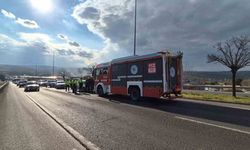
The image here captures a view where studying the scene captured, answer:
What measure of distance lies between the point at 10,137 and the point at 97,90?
59.1 ft

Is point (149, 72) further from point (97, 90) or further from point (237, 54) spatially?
point (237, 54)

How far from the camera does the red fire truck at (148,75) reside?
1798 cm

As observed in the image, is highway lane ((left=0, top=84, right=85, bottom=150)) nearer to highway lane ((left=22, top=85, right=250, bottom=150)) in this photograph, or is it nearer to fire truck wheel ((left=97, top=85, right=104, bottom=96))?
highway lane ((left=22, top=85, right=250, bottom=150))

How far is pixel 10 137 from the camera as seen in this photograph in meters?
8.28

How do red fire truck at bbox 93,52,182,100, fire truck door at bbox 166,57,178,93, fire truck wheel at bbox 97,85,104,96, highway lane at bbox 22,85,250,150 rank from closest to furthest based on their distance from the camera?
highway lane at bbox 22,85,250,150, red fire truck at bbox 93,52,182,100, fire truck door at bbox 166,57,178,93, fire truck wheel at bbox 97,85,104,96

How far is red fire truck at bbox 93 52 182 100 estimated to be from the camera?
708 inches

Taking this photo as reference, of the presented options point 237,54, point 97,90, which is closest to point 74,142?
point 97,90

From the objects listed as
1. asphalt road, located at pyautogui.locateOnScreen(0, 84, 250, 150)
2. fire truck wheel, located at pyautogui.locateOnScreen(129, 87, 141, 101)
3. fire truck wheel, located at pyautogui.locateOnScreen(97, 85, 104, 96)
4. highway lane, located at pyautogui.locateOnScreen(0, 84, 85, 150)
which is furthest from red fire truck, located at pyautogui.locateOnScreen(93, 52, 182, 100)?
highway lane, located at pyautogui.locateOnScreen(0, 84, 85, 150)

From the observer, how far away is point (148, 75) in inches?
742

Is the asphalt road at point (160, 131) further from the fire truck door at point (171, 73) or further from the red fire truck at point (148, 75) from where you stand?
the fire truck door at point (171, 73)

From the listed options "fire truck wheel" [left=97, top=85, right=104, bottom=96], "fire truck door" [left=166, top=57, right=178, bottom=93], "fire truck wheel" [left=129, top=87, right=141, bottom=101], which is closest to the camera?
"fire truck door" [left=166, top=57, right=178, bottom=93]

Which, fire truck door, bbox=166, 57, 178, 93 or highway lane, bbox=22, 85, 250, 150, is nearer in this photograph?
highway lane, bbox=22, 85, 250, 150

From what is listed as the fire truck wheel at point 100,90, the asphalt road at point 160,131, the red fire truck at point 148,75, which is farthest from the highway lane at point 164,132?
the fire truck wheel at point 100,90

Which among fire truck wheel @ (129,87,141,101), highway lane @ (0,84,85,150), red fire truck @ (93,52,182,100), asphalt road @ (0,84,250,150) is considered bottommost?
highway lane @ (0,84,85,150)
